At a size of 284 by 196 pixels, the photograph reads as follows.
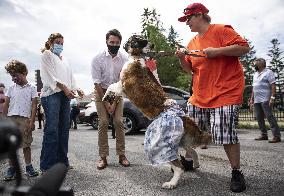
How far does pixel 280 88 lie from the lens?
13.5m

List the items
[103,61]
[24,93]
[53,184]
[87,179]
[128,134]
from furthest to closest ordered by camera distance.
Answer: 1. [128,134]
2. [103,61]
3. [24,93]
4. [87,179]
5. [53,184]

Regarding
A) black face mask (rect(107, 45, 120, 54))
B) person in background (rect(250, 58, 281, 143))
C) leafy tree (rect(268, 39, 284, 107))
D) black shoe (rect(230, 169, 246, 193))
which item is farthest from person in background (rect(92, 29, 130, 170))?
leafy tree (rect(268, 39, 284, 107))

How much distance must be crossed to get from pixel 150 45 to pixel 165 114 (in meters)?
0.96

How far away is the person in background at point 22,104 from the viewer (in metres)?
4.84

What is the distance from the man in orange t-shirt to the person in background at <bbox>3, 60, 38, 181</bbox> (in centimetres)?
217

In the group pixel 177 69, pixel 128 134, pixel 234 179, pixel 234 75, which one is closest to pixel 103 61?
pixel 234 75

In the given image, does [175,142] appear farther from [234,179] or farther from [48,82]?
[48,82]

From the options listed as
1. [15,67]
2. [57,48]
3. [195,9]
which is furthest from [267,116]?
[15,67]

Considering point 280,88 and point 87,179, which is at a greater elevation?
point 280,88

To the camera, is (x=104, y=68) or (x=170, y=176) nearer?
(x=170, y=176)

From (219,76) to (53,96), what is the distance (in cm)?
226

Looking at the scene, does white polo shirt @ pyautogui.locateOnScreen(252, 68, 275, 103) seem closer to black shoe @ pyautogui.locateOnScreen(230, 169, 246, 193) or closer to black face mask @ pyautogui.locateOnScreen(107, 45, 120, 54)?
black face mask @ pyautogui.locateOnScreen(107, 45, 120, 54)

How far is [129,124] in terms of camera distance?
1173 centimetres

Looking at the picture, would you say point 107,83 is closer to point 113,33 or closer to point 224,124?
point 113,33
